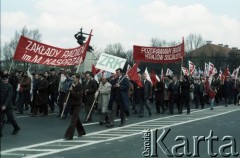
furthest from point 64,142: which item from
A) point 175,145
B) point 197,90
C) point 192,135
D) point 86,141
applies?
point 197,90

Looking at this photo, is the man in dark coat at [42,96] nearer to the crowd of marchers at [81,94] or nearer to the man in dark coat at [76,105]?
the crowd of marchers at [81,94]

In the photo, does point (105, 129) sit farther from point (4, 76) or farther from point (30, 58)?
point (30, 58)

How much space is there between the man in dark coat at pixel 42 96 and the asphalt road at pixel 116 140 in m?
1.33

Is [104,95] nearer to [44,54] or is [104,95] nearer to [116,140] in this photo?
[44,54]

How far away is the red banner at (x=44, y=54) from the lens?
17.4 metres

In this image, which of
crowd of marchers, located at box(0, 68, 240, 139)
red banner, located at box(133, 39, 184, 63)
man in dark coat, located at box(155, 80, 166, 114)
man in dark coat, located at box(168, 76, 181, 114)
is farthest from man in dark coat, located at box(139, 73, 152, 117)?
red banner, located at box(133, 39, 184, 63)

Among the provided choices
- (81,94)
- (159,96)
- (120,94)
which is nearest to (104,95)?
(120,94)

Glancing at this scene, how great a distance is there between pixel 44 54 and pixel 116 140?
7409 millimetres

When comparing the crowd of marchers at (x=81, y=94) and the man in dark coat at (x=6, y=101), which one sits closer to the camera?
the man in dark coat at (x=6, y=101)

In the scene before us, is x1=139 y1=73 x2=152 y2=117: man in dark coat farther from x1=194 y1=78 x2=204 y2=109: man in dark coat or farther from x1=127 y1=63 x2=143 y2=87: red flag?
x1=194 y1=78 x2=204 y2=109: man in dark coat

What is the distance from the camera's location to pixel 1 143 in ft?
35.7

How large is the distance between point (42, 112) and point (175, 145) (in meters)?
9.34

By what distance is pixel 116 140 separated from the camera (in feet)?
37.7

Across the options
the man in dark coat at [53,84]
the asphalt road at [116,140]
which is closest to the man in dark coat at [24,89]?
the man in dark coat at [53,84]
